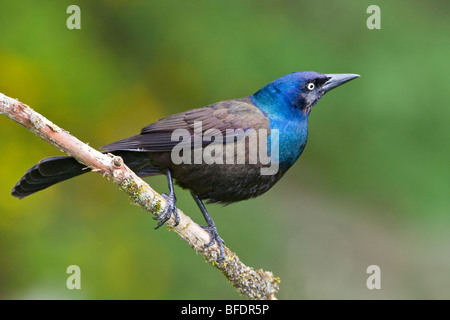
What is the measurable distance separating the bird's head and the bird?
1.4 inches

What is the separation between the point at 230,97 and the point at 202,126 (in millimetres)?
1091

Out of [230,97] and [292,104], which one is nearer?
[292,104]

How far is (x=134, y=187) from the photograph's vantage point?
10.8ft

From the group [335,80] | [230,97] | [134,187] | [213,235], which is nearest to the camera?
[134,187]

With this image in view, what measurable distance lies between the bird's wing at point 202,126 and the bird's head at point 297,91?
133mm

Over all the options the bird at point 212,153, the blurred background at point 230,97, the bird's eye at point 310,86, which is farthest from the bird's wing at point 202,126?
the blurred background at point 230,97

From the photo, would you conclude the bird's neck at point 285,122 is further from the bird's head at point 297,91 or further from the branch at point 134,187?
the branch at point 134,187

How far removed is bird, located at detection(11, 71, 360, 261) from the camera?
150 inches

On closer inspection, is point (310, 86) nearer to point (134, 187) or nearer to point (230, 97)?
point (230, 97)

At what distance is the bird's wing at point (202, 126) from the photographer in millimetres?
3857

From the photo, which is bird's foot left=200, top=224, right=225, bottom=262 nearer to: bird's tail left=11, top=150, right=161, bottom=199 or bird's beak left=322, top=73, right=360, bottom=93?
bird's tail left=11, top=150, right=161, bottom=199

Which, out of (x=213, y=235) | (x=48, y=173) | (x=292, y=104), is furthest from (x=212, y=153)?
(x=48, y=173)
